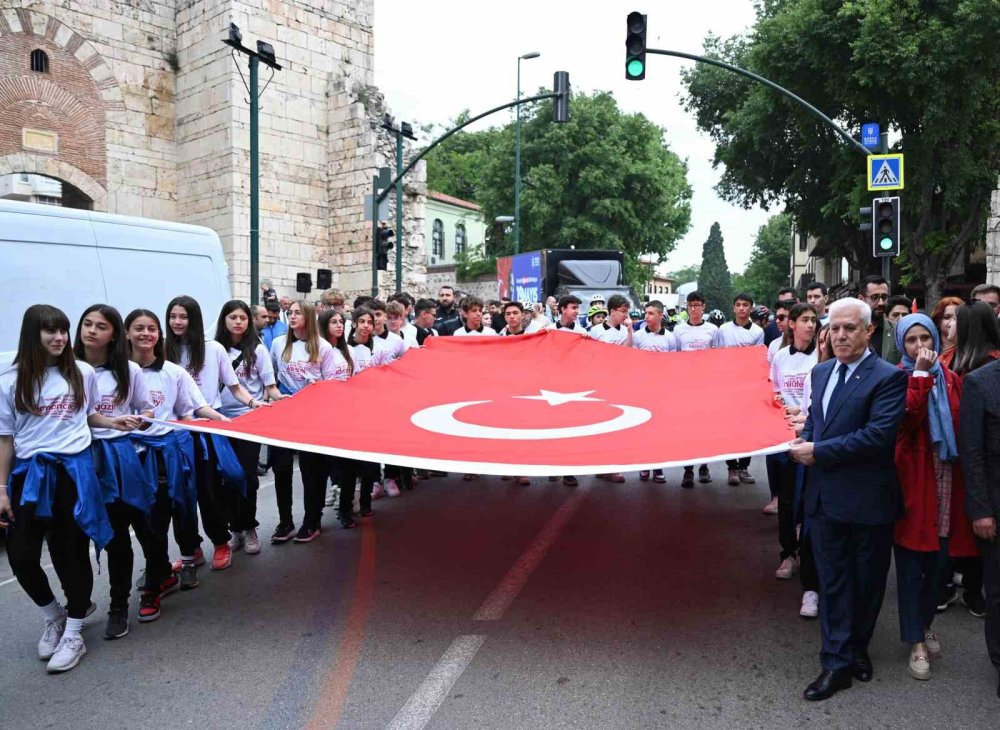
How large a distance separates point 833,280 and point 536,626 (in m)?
57.3

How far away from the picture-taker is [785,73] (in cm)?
2247

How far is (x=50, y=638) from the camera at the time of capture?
4453 millimetres

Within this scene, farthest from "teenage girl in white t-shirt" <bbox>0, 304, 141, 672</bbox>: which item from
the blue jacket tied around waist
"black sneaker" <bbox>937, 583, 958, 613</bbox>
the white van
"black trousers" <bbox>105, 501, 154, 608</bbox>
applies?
"black sneaker" <bbox>937, 583, 958, 613</bbox>

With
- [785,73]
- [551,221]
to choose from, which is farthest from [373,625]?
[551,221]

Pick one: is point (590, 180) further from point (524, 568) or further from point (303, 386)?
point (524, 568)

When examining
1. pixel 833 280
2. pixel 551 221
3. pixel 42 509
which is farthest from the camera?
pixel 833 280

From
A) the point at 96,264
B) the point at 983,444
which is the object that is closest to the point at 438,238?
the point at 96,264

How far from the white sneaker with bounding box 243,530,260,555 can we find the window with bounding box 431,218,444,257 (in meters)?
56.9

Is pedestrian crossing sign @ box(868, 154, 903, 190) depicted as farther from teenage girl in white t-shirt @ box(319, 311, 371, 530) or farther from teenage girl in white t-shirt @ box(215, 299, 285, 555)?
teenage girl in white t-shirt @ box(215, 299, 285, 555)

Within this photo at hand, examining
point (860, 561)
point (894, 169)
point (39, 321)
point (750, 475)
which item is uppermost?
point (894, 169)

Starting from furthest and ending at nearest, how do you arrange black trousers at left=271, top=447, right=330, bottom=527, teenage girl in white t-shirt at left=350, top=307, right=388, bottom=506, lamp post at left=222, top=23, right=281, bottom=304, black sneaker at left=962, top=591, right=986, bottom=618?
lamp post at left=222, top=23, right=281, bottom=304, teenage girl in white t-shirt at left=350, top=307, right=388, bottom=506, black trousers at left=271, top=447, right=330, bottom=527, black sneaker at left=962, top=591, right=986, bottom=618

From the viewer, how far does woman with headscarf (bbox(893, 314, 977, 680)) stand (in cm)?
406

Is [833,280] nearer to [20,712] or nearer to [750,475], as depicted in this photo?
[750,475]

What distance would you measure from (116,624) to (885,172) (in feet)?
45.9
